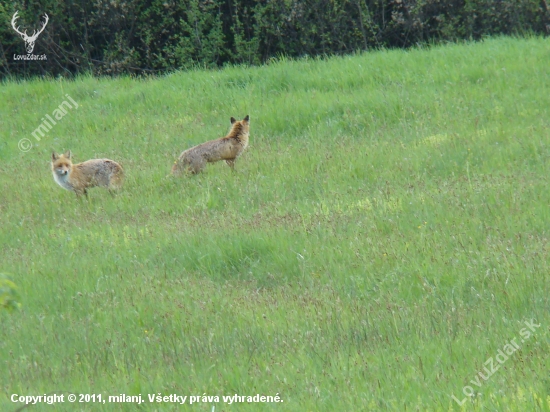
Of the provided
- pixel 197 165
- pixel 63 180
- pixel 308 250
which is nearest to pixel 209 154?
pixel 197 165

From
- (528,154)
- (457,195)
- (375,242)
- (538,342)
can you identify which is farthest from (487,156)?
(538,342)

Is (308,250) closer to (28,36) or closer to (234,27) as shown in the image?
(234,27)

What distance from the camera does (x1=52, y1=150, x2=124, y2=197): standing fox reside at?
11.7 metres

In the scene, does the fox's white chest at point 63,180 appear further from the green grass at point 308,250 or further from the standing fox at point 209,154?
the standing fox at point 209,154

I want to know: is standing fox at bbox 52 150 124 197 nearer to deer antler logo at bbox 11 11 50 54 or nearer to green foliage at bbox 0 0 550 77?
green foliage at bbox 0 0 550 77

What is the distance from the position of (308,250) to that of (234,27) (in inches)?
593

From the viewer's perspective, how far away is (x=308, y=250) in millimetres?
8305

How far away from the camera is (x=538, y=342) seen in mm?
5387

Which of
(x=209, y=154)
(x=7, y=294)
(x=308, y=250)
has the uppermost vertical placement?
(x=7, y=294)

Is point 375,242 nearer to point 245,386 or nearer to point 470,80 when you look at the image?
point 245,386

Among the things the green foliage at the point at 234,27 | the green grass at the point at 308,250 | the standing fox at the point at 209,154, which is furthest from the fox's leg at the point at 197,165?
the green foliage at the point at 234,27

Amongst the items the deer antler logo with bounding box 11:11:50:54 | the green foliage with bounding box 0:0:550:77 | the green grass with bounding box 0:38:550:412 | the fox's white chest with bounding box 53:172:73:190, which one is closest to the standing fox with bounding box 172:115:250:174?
the green grass with bounding box 0:38:550:412

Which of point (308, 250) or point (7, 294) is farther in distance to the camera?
point (308, 250)

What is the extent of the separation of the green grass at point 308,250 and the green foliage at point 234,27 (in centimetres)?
565
